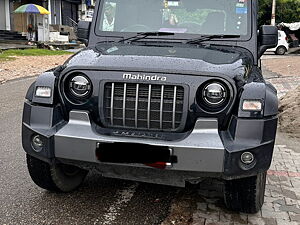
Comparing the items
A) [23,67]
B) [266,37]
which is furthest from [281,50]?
[266,37]

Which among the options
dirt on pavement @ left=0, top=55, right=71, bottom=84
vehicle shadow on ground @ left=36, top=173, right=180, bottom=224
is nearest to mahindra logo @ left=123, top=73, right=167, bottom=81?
vehicle shadow on ground @ left=36, top=173, right=180, bottom=224

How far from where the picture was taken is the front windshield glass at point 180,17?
451cm

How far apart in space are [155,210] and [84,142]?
3.62 ft

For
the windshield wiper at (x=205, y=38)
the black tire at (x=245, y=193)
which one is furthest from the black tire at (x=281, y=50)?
the black tire at (x=245, y=193)

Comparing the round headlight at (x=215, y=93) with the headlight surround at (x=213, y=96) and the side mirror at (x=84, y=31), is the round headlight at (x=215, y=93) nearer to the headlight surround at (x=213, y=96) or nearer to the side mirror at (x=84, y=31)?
the headlight surround at (x=213, y=96)

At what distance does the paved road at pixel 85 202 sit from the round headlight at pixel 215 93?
1.18m

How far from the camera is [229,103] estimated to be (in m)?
3.33

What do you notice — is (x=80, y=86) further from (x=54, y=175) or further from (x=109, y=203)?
(x=109, y=203)

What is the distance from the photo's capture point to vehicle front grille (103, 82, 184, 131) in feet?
11.0

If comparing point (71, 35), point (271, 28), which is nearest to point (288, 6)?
point (71, 35)

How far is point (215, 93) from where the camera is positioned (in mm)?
3342

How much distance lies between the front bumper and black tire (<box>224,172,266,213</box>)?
0.31 meters

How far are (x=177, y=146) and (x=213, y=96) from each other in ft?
1.66

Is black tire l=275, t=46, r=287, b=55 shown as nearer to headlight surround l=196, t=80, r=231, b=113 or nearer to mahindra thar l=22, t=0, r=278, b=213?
mahindra thar l=22, t=0, r=278, b=213
